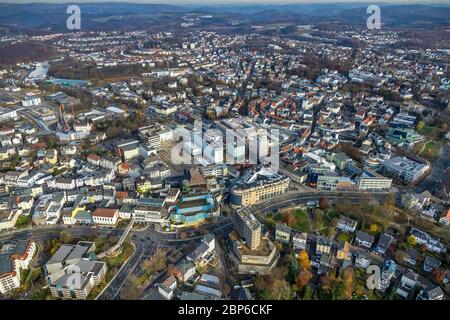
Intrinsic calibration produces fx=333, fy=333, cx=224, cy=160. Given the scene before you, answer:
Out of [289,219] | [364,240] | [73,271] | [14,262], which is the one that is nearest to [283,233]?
[289,219]

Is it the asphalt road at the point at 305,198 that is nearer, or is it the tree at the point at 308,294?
the tree at the point at 308,294

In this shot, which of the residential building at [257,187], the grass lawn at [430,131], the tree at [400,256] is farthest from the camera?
the grass lawn at [430,131]

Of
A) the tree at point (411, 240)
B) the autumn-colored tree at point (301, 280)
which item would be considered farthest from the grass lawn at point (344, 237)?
the autumn-colored tree at point (301, 280)

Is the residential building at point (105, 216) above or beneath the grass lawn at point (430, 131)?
beneath

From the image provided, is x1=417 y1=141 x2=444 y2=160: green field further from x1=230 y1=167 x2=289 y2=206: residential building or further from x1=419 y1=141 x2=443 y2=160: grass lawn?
x1=230 y1=167 x2=289 y2=206: residential building

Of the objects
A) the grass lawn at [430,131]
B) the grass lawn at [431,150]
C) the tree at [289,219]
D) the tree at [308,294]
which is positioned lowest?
the tree at [308,294]

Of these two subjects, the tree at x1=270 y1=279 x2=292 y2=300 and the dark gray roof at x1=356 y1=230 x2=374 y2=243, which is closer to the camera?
the tree at x1=270 y1=279 x2=292 y2=300

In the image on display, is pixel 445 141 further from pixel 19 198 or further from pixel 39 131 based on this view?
pixel 39 131

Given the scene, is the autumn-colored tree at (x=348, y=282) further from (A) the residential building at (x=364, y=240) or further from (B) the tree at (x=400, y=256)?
(B) the tree at (x=400, y=256)

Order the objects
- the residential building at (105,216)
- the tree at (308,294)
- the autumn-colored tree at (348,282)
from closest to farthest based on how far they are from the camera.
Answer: the tree at (308,294) → the autumn-colored tree at (348,282) → the residential building at (105,216)

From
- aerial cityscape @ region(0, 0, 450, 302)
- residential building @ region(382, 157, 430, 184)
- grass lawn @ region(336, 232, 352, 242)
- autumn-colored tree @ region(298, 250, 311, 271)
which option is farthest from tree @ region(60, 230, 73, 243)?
residential building @ region(382, 157, 430, 184)
